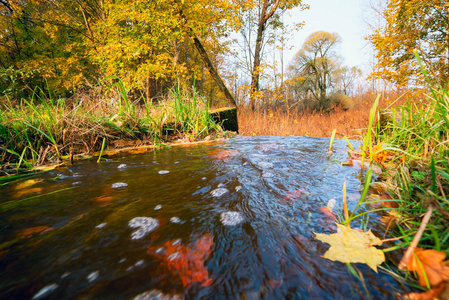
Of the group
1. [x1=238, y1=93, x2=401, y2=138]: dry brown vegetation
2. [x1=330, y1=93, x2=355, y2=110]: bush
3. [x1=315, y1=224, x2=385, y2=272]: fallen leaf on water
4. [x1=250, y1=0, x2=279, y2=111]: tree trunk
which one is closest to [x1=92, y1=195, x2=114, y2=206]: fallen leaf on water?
[x1=315, y1=224, x2=385, y2=272]: fallen leaf on water

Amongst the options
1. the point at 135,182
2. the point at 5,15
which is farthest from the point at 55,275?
the point at 5,15

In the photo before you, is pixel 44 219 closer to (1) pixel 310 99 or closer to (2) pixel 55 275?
(2) pixel 55 275

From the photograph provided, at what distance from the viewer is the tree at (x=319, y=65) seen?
20.1m

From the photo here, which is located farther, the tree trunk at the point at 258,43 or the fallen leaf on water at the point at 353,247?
the tree trunk at the point at 258,43

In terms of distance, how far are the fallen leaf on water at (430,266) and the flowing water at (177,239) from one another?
3.1 inches

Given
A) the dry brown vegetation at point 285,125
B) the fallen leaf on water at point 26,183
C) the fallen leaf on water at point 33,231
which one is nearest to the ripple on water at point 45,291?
the fallen leaf on water at point 33,231

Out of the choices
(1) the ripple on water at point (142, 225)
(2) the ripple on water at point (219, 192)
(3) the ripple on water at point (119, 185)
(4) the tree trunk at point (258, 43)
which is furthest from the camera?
(4) the tree trunk at point (258, 43)

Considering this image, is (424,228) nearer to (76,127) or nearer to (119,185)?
(119,185)

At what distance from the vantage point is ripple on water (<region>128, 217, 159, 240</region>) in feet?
2.76

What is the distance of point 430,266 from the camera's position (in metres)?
0.56

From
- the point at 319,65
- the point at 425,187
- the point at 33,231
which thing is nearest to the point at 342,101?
the point at 319,65

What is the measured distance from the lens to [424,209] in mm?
759

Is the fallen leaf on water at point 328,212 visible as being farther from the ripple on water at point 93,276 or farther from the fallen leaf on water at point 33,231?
the fallen leaf on water at point 33,231

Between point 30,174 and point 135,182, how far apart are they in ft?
3.62
